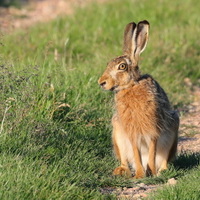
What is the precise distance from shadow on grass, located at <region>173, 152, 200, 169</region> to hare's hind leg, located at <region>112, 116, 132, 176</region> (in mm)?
448

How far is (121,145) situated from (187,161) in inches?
24.5

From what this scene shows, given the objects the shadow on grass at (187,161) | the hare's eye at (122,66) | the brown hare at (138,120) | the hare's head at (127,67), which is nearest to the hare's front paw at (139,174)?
the brown hare at (138,120)

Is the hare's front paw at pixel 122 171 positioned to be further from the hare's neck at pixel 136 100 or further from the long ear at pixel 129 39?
the long ear at pixel 129 39

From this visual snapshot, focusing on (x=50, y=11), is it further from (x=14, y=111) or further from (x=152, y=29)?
(x=14, y=111)

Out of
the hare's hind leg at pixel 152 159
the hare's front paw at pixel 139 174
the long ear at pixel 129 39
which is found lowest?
the hare's front paw at pixel 139 174

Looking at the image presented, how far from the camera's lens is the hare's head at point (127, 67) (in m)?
5.57

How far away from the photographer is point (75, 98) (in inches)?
265

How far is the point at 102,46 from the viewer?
31.2 feet

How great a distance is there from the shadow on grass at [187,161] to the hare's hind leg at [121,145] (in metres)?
0.45

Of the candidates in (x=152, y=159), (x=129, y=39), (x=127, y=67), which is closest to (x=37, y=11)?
(x=129, y=39)

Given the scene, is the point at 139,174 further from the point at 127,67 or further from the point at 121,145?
the point at 127,67

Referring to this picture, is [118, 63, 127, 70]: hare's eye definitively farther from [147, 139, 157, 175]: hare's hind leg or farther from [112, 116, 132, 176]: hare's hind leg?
[147, 139, 157, 175]: hare's hind leg

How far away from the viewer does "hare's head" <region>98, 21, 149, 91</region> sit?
5574 mm

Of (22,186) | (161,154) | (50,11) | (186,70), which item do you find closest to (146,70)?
(186,70)
